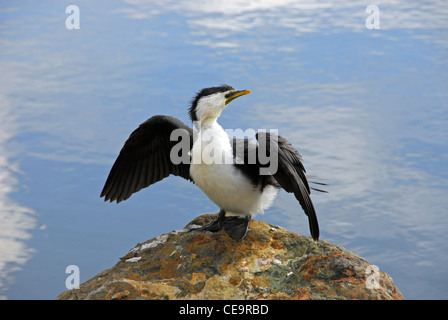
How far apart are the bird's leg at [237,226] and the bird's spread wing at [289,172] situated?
1.85 feet

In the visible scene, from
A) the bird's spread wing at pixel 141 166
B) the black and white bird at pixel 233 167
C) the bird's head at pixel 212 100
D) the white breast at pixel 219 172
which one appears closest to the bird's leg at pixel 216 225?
the black and white bird at pixel 233 167

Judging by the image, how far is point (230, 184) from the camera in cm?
489

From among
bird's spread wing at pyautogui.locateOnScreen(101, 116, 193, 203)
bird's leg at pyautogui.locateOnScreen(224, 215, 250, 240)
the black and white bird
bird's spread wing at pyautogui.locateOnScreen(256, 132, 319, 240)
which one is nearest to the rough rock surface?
bird's leg at pyautogui.locateOnScreen(224, 215, 250, 240)

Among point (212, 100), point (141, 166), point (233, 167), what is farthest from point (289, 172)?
point (141, 166)

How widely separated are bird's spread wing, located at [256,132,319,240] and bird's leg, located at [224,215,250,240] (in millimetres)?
565

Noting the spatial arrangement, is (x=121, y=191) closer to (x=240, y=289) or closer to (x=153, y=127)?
(x=153, y=127)

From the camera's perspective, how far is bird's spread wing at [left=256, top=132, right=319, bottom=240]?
Result: 4566 millimetres

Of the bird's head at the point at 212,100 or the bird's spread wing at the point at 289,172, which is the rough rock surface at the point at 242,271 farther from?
the bird's head at the point at 212,100

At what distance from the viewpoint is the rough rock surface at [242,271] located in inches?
172

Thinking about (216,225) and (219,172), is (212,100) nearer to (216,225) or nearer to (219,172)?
(219,172)

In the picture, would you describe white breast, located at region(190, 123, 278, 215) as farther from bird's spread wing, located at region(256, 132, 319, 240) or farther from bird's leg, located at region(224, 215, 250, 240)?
bird's spread wing, located at region(256, 132, 319, 240)
